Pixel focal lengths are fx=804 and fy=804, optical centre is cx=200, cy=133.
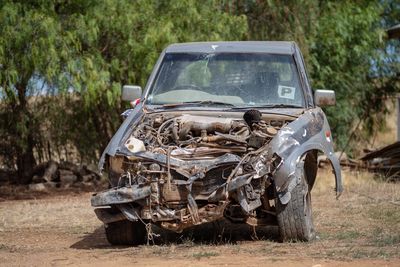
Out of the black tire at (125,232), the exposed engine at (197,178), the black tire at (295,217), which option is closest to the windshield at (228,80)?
the exposed engine at (197,178)

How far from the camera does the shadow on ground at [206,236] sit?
8.34 m

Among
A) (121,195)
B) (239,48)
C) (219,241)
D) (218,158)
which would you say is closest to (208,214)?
(218,158)

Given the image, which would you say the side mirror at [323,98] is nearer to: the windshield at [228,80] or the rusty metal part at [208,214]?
the windshield at [228,80]

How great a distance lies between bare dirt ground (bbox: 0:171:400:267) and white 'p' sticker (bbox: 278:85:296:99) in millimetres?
1517

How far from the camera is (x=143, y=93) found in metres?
9.03

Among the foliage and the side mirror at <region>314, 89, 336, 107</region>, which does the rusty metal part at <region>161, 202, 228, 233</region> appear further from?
the foliage

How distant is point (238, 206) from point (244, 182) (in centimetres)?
39

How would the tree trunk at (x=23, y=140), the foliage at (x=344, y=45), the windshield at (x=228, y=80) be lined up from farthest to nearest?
the foliage at (x=344, y=45)
the tree trunk at (x=23, y=140)
the windshield at (x=228, y=80)

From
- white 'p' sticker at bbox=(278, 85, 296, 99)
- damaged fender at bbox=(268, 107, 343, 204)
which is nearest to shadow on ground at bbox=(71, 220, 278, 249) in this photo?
damaged fender at bbox=(268, 107, 343, 204)

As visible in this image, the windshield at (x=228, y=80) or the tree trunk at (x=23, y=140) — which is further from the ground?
the windshield at (x=228, y=80)

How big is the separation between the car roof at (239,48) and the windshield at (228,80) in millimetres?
54

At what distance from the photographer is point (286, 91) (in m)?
8.90

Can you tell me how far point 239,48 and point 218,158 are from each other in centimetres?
230

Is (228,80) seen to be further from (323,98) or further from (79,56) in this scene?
(79,56)
